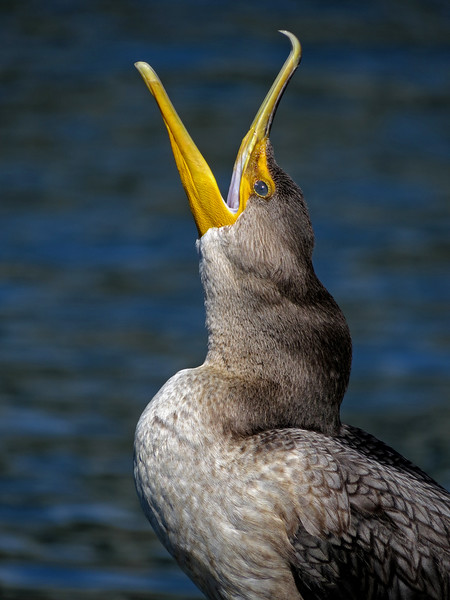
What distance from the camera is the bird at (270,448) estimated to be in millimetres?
4238

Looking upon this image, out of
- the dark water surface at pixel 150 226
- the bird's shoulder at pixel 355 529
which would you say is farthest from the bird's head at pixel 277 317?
the dark water surface at pixel 150 226

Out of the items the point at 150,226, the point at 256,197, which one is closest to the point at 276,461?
the point at 256,197

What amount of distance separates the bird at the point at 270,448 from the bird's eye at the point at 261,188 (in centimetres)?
1

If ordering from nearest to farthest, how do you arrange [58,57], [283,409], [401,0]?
[283,409] → [58,57] → [401,0]

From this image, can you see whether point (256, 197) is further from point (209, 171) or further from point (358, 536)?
point (358, 536)

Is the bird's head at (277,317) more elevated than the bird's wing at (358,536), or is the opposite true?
the bird's head at (277,317)

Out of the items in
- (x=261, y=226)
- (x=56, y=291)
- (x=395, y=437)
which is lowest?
(x=261, y=226)

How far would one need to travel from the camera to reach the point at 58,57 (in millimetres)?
15570

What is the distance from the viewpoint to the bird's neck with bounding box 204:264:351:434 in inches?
180

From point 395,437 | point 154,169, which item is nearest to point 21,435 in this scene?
point 395,437

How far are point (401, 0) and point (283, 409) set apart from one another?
13059 millimetres

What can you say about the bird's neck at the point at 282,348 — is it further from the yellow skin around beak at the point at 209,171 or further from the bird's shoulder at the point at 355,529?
the yellow skin around beak at the point at 209,171

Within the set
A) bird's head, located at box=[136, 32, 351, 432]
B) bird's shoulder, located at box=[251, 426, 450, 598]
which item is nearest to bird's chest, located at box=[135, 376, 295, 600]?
bird's shoulder, located at box=[251, 426, 450, 598]

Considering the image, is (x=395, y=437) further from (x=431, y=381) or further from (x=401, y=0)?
(x=401, y=0)
